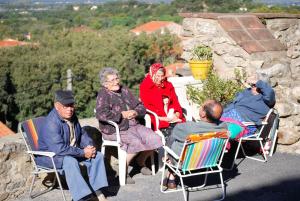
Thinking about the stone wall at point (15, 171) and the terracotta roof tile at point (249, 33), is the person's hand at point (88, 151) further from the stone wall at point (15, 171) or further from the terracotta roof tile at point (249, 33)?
the terracotta roof tile at point (249, 33)

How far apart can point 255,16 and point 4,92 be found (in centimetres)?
2924

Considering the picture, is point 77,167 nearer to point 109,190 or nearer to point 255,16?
point 109,190

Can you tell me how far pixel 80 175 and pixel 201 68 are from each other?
10.2 feet

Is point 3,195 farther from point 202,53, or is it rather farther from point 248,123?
point 202,53

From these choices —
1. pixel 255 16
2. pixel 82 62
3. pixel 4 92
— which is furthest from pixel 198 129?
pixel 82 62

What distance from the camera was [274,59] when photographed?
655 cm

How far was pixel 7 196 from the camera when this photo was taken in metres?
4.09

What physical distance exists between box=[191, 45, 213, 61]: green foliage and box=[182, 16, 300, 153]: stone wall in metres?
0.20

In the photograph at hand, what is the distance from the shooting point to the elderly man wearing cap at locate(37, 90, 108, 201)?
370 centimetres

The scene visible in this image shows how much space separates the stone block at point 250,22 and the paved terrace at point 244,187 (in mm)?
2557

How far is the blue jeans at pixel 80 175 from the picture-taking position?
12.0 feet

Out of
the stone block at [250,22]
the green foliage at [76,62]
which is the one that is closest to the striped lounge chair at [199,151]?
the stone block at [250,22]

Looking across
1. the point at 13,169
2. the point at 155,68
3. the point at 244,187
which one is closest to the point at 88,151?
the point at 13,169

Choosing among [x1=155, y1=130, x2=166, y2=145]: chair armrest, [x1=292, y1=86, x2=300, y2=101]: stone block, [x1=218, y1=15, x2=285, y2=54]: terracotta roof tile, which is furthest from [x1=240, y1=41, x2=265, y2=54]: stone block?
[x1=155, y1=130, x2=166, y2=145]: chair armrest
